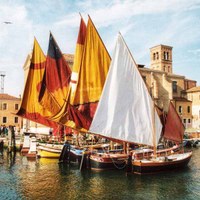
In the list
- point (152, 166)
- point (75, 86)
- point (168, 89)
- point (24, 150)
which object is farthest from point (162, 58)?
point (152, 166)

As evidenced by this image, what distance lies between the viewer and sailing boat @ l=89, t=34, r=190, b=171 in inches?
1014

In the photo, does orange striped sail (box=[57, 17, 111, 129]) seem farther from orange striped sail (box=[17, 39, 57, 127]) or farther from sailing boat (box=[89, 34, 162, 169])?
orange striped sail (box=[17, 39, 57, 127])

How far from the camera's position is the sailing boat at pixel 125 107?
25766 mm

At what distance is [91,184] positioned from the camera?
76.2 ft

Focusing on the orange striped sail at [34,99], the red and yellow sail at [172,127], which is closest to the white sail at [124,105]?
the red and yellow sail at [172,127]

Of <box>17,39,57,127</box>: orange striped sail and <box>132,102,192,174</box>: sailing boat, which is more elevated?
<box>17,39,57,127</box>: orange striped sail

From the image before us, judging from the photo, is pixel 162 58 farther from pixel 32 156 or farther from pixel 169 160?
pixel 169 160

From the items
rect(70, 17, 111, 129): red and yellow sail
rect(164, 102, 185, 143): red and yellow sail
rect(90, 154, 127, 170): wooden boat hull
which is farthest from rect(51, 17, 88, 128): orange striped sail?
rect(164, 102, 185, 143): red and yellow sail

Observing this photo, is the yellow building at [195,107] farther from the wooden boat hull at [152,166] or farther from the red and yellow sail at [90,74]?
the red and yellow sail at [90,74]

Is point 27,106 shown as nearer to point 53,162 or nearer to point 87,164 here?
point 53,162

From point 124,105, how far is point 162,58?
6850 centimetres

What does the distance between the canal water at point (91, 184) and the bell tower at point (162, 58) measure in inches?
2540

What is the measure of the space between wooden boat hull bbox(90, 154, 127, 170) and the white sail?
10.6ft

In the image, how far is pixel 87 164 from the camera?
95.9 feet
